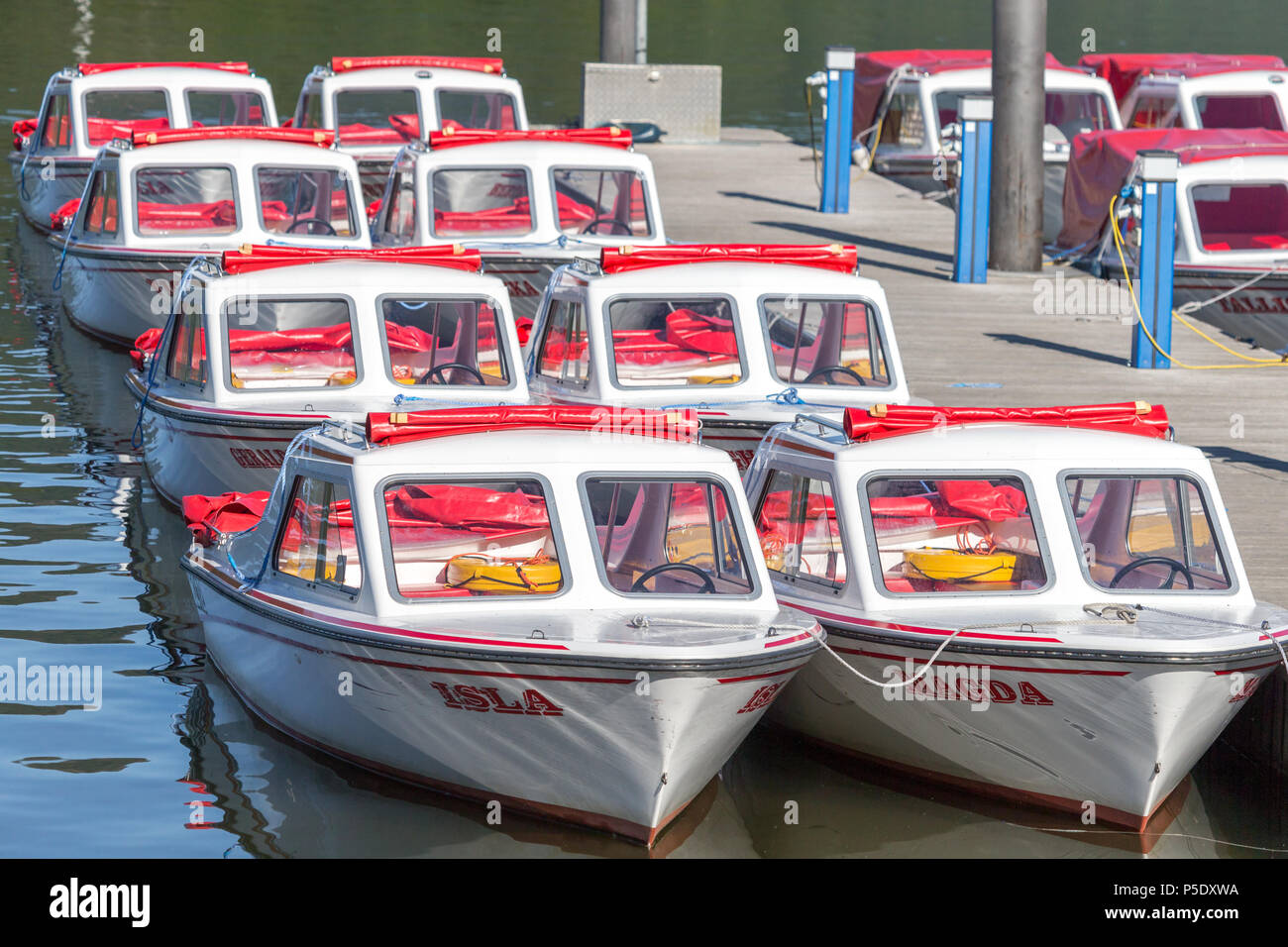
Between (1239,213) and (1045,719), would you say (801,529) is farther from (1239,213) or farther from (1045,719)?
(1239,213)

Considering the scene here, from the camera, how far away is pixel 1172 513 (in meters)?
9.42

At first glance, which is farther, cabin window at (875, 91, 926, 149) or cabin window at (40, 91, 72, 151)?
cabin window at (875, 91, 926, 149)

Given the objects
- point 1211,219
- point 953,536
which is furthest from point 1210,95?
point 953,536

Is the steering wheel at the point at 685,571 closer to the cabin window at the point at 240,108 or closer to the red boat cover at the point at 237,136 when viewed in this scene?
the red boat cover at the point at 237,136

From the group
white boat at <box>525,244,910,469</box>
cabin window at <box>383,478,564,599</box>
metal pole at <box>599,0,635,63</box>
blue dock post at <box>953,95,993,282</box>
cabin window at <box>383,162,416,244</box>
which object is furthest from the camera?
metal pole at <box>599,0,635,63</box>

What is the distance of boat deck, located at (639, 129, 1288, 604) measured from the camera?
41.0 ft

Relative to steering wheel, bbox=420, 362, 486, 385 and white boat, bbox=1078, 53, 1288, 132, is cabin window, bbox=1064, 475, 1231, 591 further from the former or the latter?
white boat, bbox=1078, 53, 1288, 132

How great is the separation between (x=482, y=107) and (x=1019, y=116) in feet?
25.2

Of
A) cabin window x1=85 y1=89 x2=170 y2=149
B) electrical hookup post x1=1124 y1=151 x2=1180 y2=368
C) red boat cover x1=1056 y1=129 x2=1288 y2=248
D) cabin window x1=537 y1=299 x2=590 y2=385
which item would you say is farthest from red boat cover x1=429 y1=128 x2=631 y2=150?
cabin window x1=85 y1=89 x2=170 y2=149

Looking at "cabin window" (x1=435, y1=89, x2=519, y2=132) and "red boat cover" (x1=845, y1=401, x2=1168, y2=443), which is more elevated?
"cabin window" (x1=435, y1=89, x2=519, y2=132)

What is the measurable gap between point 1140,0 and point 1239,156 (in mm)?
52124
